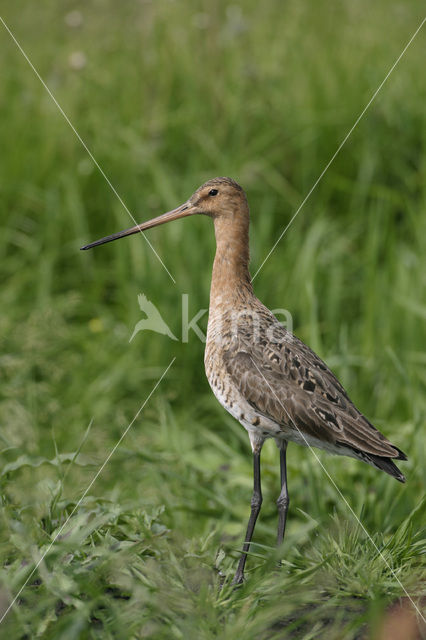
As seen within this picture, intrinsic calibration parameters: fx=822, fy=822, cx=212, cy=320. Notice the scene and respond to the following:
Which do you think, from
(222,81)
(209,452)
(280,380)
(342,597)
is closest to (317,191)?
(222,81)

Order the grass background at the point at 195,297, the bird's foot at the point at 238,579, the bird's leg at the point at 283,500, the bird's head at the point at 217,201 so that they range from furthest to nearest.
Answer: the bird's head at the point at 217,201 → the bird's leg at the point at 283,500 → the bird's foot at the point at 238,579 → the grass background at the point at 195,297

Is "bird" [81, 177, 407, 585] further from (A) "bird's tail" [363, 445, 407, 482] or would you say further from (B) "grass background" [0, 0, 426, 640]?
(B) "grass background" [0, 0, 426, 640]

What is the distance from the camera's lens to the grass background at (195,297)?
9.11ft

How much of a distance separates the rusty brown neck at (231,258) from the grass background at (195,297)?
912 mm

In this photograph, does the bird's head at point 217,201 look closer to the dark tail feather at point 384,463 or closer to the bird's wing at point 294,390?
the bird's wing at point 294,390

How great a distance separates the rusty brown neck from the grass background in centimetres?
91

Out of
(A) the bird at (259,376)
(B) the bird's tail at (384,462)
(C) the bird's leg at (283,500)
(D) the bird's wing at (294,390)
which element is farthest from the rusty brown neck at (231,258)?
(B) the bird's tail at (384,462)

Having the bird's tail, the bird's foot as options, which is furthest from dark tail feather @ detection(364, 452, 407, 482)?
the bird's foot

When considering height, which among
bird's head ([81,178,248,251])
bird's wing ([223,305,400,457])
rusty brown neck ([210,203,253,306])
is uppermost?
bird's head ([81,178,248,251])

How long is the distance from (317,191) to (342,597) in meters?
4.00

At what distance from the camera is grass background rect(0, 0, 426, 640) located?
2.78 m

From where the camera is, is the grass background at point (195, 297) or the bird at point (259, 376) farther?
the bird at point (259, 376)

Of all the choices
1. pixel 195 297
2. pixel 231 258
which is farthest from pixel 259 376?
pixel 195 297

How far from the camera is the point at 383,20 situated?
794 cm
